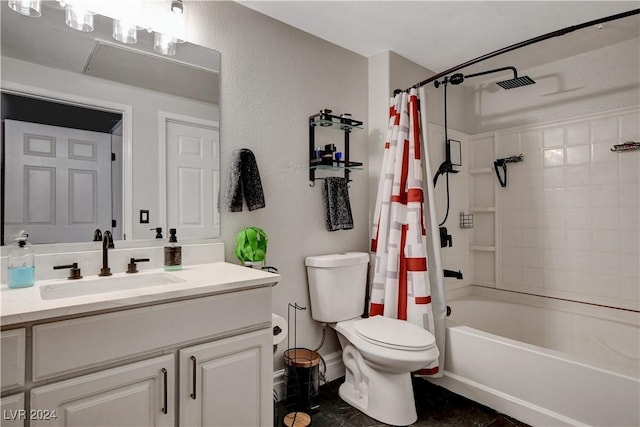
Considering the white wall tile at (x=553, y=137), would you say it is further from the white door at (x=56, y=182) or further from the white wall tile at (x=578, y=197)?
the white door at (x=56, y=182)

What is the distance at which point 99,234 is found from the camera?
156 centimetres

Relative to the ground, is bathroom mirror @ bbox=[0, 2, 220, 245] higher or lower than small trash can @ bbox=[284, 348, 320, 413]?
higher

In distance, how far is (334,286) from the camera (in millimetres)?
2188

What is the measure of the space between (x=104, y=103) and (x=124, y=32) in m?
0.36

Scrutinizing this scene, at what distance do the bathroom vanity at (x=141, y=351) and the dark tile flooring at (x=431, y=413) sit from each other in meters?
0.61

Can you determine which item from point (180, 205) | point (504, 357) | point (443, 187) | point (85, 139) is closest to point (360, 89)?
point (443, 187)

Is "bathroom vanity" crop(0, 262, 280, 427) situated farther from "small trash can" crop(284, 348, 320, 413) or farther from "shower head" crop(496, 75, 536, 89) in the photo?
"shower head" crop(496, 75, 536, 89)

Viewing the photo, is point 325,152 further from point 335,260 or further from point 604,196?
point 604,196

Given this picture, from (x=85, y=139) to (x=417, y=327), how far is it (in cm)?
188

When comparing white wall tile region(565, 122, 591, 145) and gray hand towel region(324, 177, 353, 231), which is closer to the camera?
gray hand towel region(324, 177, 353, 231)

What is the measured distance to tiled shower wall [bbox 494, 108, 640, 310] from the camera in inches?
95.0

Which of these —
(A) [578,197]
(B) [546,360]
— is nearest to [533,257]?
(A) [578,197]

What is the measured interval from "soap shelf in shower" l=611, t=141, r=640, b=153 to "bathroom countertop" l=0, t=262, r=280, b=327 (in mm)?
2490

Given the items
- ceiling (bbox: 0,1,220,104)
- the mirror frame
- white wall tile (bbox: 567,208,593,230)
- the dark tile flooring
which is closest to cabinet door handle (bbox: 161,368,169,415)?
the mirror frame
